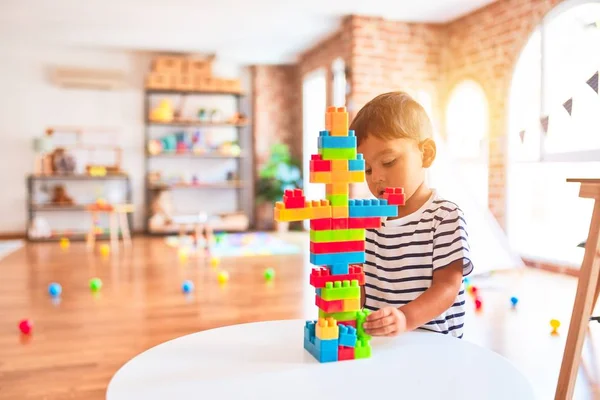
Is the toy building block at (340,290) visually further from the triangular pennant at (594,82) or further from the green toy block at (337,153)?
the triangular pennant at (594,82)

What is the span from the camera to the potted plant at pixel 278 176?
7785 mm

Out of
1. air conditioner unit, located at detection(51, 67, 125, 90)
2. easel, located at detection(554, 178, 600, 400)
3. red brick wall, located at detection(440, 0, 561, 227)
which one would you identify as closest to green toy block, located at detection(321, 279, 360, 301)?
easel, located at detection(554, 178, 600, 400)

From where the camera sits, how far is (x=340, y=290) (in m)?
0.84

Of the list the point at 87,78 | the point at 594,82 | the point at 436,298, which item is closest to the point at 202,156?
the point at 87,78

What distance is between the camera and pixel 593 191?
1624mm

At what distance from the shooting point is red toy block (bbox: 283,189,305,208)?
0.83 metres

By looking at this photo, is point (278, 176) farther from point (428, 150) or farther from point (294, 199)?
point (294, 199)

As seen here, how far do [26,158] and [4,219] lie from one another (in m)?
0.89

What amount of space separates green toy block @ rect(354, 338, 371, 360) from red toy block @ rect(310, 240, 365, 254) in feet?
0.45

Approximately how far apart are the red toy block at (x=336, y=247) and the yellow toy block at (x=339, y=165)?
0.11 metres

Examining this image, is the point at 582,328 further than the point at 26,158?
No

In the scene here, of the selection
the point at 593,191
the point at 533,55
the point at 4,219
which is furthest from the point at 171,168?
the point at 593,191

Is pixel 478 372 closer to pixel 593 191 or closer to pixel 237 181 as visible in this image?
pixel 593 191

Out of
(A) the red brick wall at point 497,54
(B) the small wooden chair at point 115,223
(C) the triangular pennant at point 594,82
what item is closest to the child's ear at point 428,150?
(C) the triangular pennant at point 594,82
